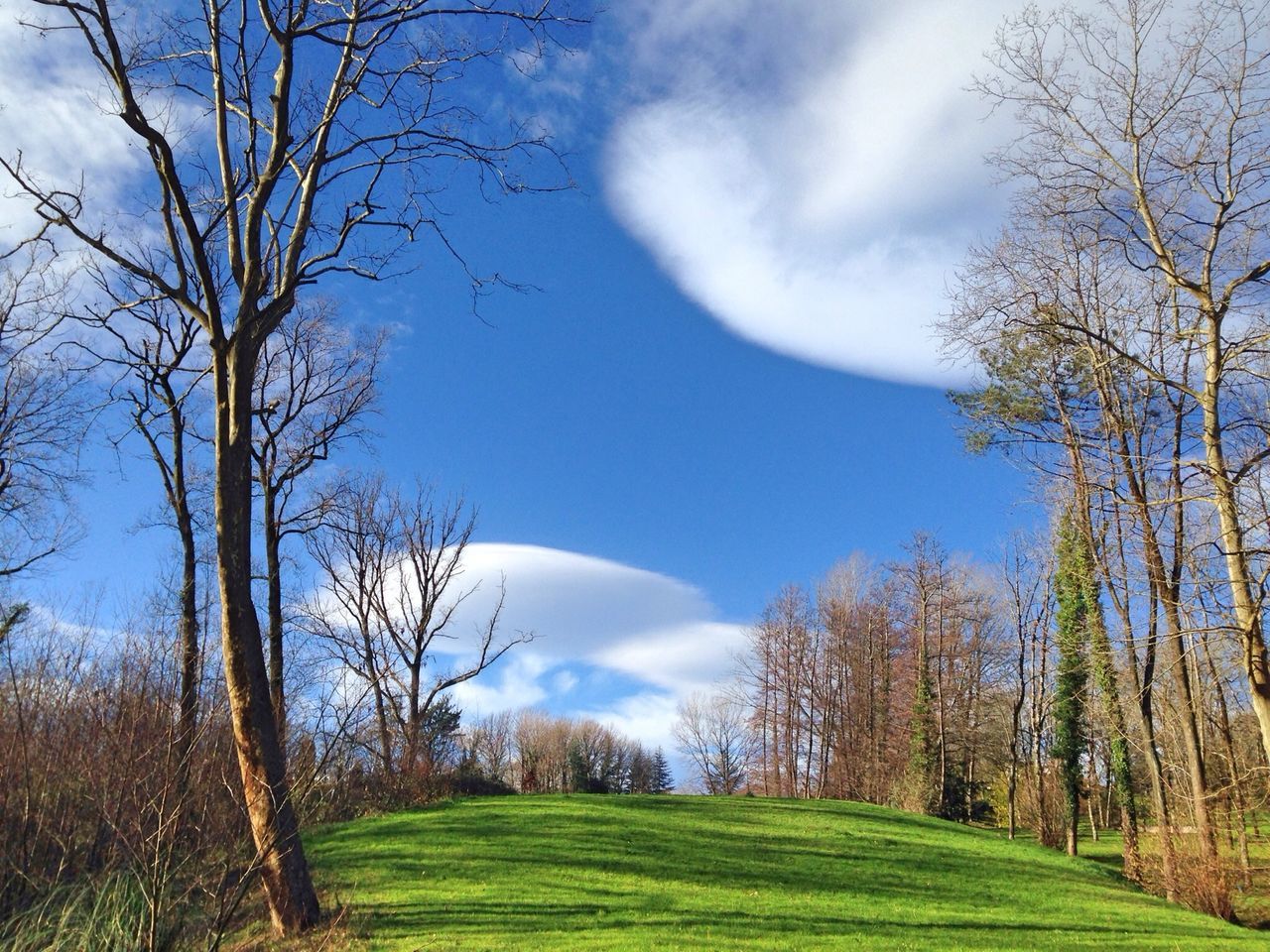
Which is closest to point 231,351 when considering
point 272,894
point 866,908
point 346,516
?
point 272,894

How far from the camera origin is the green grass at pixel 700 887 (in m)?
9.59

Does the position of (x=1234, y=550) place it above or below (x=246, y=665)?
above

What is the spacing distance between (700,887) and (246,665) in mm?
7327

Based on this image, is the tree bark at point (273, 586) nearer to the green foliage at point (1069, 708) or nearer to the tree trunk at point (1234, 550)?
the tree trunk at point (1234, 550)

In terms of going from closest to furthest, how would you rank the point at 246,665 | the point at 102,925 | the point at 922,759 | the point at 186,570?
the point at 102,925
the point at 246,665
the point at 186,570
the point at 922,759

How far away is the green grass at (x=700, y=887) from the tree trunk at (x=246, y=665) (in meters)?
1.06

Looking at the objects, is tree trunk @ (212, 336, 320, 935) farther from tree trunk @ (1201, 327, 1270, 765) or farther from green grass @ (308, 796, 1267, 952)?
tree trunk @ (1201, 327, 1270, 765)

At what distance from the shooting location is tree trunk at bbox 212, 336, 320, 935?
8.41 metres

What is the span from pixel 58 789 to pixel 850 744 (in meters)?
36.0

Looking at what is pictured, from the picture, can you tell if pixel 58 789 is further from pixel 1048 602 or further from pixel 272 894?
pixel 1048 602

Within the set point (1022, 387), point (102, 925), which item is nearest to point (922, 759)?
point (1022, 387)

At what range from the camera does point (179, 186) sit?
9500 mm

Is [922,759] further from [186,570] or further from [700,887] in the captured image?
[186,570]

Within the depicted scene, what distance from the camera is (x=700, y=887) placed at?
12336 mm
